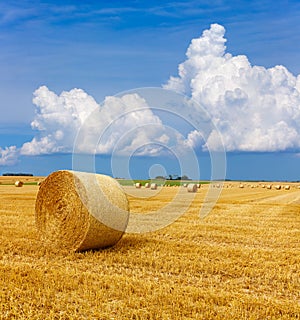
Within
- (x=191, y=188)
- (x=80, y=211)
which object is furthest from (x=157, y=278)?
(x=191, y=188)

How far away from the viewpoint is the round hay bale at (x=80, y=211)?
9.53 metres

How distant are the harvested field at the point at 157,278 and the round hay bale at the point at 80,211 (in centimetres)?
37

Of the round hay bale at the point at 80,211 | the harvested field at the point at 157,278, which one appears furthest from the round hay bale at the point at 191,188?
the round hay bale at the point at 80,211

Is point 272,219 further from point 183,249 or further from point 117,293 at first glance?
point 117,293

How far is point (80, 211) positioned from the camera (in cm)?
973

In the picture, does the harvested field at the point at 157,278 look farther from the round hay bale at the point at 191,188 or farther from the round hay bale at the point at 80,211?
the round hay bale at the point at 191,188

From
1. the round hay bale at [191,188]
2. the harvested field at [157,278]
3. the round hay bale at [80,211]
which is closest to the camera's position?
the harvested field at [157,278]

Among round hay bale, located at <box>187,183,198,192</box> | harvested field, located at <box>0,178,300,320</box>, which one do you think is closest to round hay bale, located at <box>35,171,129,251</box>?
harvested field, located at <box>0,178,300,320</box>

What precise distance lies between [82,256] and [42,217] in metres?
1.98

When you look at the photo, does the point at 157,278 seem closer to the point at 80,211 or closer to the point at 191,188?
the point at 80,211

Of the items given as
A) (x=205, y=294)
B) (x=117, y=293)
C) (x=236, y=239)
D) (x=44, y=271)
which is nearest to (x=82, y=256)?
(x=44, y=271)

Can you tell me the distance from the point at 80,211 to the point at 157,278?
10.3ft

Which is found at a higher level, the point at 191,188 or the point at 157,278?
the point at 191,188

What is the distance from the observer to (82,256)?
29.6ft
